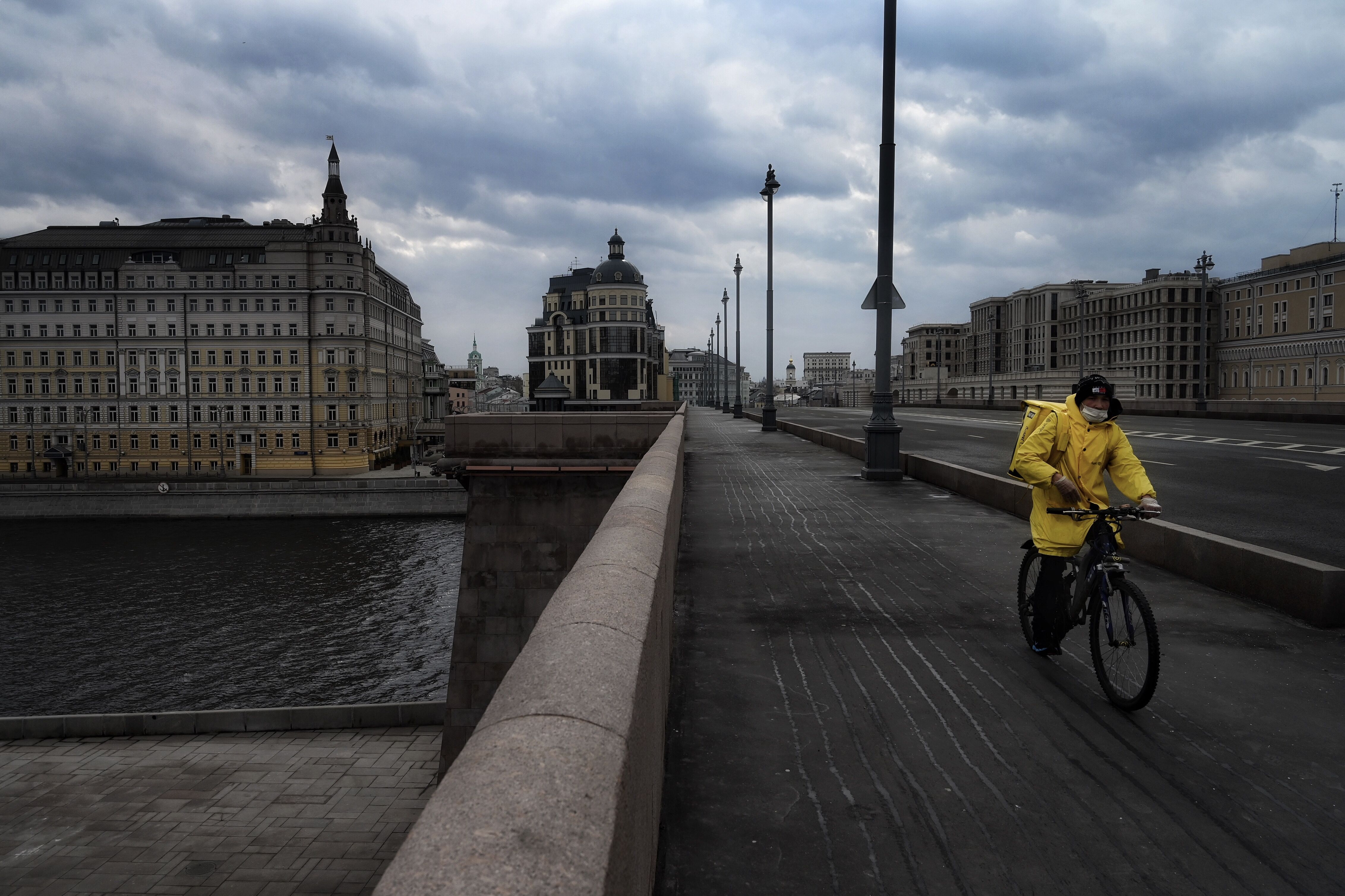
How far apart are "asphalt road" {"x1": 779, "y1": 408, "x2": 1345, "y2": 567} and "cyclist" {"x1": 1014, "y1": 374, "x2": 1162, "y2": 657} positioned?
3.83 m

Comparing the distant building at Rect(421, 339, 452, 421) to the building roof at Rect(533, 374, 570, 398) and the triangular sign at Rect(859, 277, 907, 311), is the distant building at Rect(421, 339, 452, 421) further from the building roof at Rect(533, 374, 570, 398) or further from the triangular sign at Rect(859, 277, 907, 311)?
the triangular sign at Rect(859, 277, 907, 311)

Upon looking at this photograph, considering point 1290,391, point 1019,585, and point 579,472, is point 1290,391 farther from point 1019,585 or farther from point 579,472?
point 1019,585

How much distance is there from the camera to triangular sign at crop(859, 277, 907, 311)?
1485cm

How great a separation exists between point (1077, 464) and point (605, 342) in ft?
331

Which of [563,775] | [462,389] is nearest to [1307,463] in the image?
[563,775]

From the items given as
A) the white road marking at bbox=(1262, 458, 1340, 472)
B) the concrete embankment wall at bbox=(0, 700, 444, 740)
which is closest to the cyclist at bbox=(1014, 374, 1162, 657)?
the white road marking at bbox=(1262, 458, 1340, 472)

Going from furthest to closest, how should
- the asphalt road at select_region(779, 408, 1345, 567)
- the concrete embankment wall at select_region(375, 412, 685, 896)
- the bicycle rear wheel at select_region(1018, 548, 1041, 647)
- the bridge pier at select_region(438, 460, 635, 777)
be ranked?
the bridge pier at select_region(438, 460, 635, 777) → the asphalt road at select_region(779, 408, 1345, 567) → the bicycle rear wheel at select_region(1018, 548, 1041, 647) → the concrete embankment wall at select_region(375, 412, 685, 896)

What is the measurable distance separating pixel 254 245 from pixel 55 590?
43.7 metres

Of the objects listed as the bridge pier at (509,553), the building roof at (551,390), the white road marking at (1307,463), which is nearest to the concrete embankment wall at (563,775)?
the bridge pier at (509,553)

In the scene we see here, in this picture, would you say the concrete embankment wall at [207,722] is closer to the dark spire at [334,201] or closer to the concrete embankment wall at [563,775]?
the concrete embankment wall at [563,775]

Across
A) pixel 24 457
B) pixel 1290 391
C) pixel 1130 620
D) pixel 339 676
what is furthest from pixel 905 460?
pixel 24 457

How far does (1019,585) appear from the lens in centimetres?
528

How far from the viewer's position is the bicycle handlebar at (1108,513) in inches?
178

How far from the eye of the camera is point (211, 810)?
649 inches
